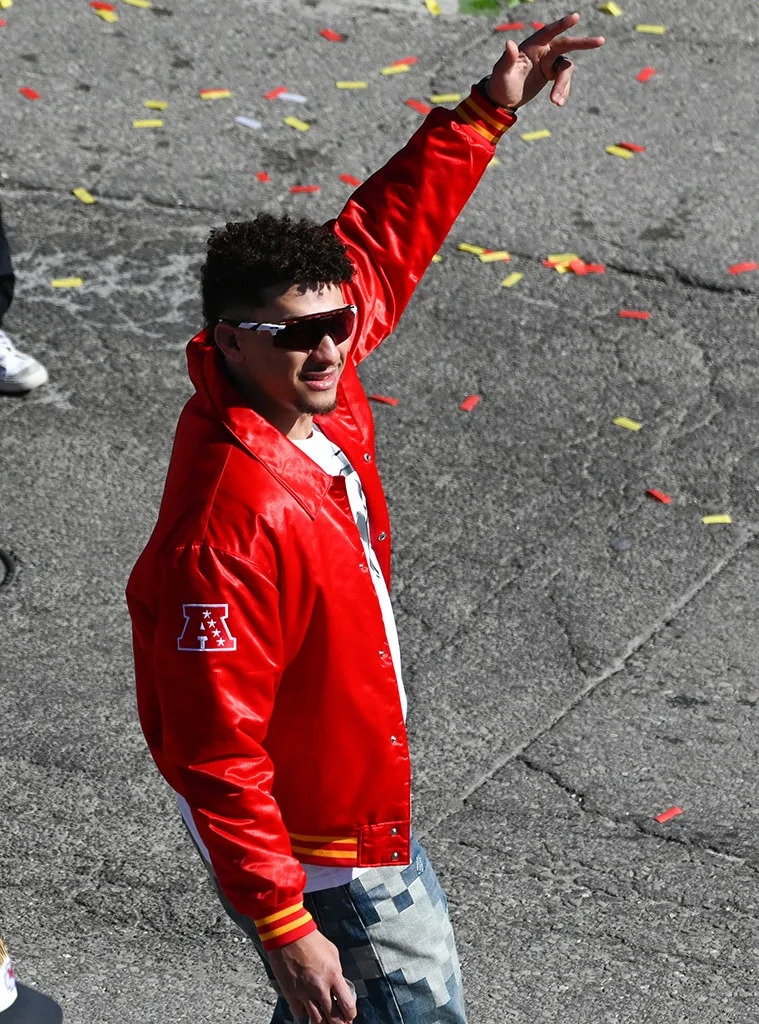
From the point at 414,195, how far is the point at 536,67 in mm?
457

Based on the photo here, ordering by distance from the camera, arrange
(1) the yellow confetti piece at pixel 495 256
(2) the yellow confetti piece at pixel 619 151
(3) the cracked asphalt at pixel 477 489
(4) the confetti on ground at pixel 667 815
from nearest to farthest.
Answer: (3) the cracked asphalt at pixel 477 489, (4) the confetti on ground at pixel 667 815, (1) the yellow confetti piece at pixel 495 256, (2) the yellow confetti piece at pixel 619 151

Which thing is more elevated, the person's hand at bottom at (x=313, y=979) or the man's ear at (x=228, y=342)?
the man's ear at (x=228, y=342)

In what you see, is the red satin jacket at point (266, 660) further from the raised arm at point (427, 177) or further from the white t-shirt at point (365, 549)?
the raised arm at point (427, 177)

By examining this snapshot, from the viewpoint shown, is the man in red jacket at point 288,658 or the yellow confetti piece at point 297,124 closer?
the man in red jacket at point 288,658

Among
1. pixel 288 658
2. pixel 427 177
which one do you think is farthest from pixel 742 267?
pixel 288 658

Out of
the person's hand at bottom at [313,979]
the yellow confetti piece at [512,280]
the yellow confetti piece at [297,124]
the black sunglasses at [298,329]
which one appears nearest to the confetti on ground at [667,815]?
the person's hand at bottom at [313,979]

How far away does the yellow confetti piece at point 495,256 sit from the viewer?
7379mm

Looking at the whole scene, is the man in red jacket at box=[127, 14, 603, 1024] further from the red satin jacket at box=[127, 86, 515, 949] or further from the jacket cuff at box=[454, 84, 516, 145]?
the jacket cuff at box=[454, 84, 516, 145]

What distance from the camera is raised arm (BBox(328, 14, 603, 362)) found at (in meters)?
3.95

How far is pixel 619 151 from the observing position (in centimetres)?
820

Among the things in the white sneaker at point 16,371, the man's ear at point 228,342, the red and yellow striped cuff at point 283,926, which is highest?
the man's ear at point 228,342

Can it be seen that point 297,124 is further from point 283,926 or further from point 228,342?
point 283,926

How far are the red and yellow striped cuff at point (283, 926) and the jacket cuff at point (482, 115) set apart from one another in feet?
6.83

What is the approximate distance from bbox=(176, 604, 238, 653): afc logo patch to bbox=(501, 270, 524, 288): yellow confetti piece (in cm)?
457
